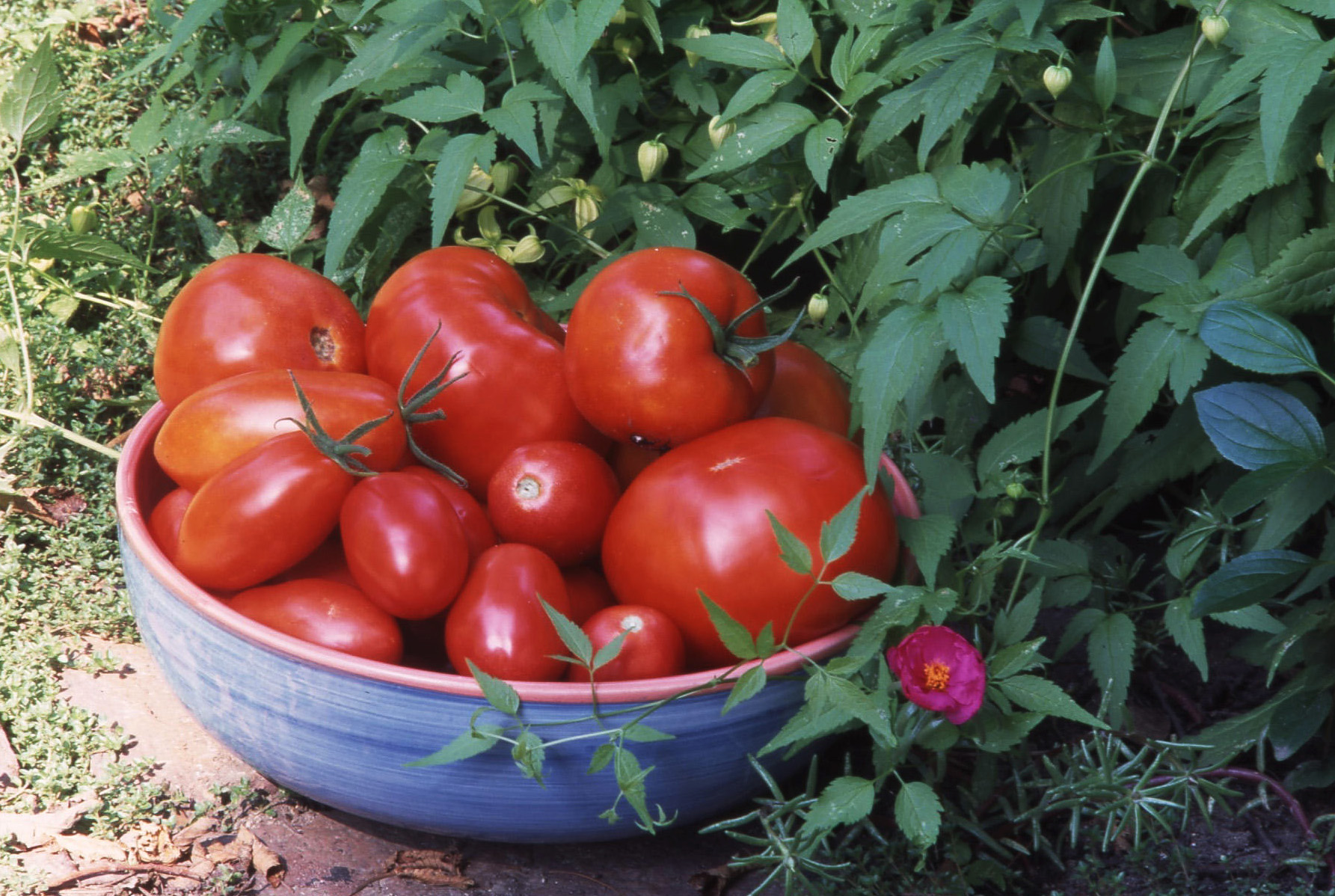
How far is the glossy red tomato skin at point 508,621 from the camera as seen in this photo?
3.93 feet

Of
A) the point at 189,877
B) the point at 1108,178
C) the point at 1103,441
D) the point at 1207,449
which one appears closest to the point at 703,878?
the point at 189,877

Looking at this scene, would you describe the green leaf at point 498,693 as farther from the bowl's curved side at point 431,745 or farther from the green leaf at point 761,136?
the green leaf at point 761,136

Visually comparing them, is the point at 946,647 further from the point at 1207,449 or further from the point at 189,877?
the point at 189,877

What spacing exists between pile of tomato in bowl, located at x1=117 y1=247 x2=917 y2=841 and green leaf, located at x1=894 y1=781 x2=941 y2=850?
140 millimetres

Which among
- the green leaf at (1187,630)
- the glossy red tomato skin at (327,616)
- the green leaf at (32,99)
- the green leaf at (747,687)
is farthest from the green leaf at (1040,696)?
the green leaf at (32,99)

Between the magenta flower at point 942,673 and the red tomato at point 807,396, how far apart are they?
0.36m

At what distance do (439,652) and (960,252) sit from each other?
27.7 inches

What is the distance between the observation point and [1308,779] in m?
1.36

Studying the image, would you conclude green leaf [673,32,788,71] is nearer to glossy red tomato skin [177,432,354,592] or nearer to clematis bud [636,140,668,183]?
clematis bud [636,140,668,183]

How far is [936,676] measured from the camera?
1.17 metres

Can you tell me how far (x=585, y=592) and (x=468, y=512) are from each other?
164 mm

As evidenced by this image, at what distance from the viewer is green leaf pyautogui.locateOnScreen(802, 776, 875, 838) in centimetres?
114

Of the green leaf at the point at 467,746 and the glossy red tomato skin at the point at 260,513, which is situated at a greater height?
the glossy red tomato skin at the point at 260,513

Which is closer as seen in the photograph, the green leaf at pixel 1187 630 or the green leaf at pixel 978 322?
the green leaf at pixel 978 322
